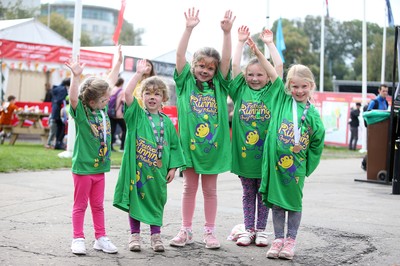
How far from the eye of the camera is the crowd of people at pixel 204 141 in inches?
193

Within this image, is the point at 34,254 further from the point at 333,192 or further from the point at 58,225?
the point at 333,192

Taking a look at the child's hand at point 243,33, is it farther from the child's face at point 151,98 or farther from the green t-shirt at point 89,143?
the green t-shirt at point 89,143

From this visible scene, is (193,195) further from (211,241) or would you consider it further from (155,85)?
(155,85)

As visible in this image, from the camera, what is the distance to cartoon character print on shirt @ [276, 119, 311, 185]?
195 inches

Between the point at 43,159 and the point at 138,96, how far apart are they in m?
8.15

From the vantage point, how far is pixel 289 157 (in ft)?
16.2

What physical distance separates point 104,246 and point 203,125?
131cm

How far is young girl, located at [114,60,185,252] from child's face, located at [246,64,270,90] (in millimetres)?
927

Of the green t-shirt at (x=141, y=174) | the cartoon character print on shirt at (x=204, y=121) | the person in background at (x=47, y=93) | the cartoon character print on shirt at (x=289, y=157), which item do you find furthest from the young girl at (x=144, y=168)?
the person in background at (x=47, y=93)

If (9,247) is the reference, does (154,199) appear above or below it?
above

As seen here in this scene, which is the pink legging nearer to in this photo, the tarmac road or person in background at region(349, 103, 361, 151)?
the tarmac road

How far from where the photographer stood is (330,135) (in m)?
27.1

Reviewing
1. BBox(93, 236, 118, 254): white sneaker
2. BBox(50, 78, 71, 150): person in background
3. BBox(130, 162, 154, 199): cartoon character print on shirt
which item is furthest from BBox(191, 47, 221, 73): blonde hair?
BBox(50, 78, 71, 150): person in background

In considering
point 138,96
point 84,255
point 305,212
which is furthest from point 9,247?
point 305,212
